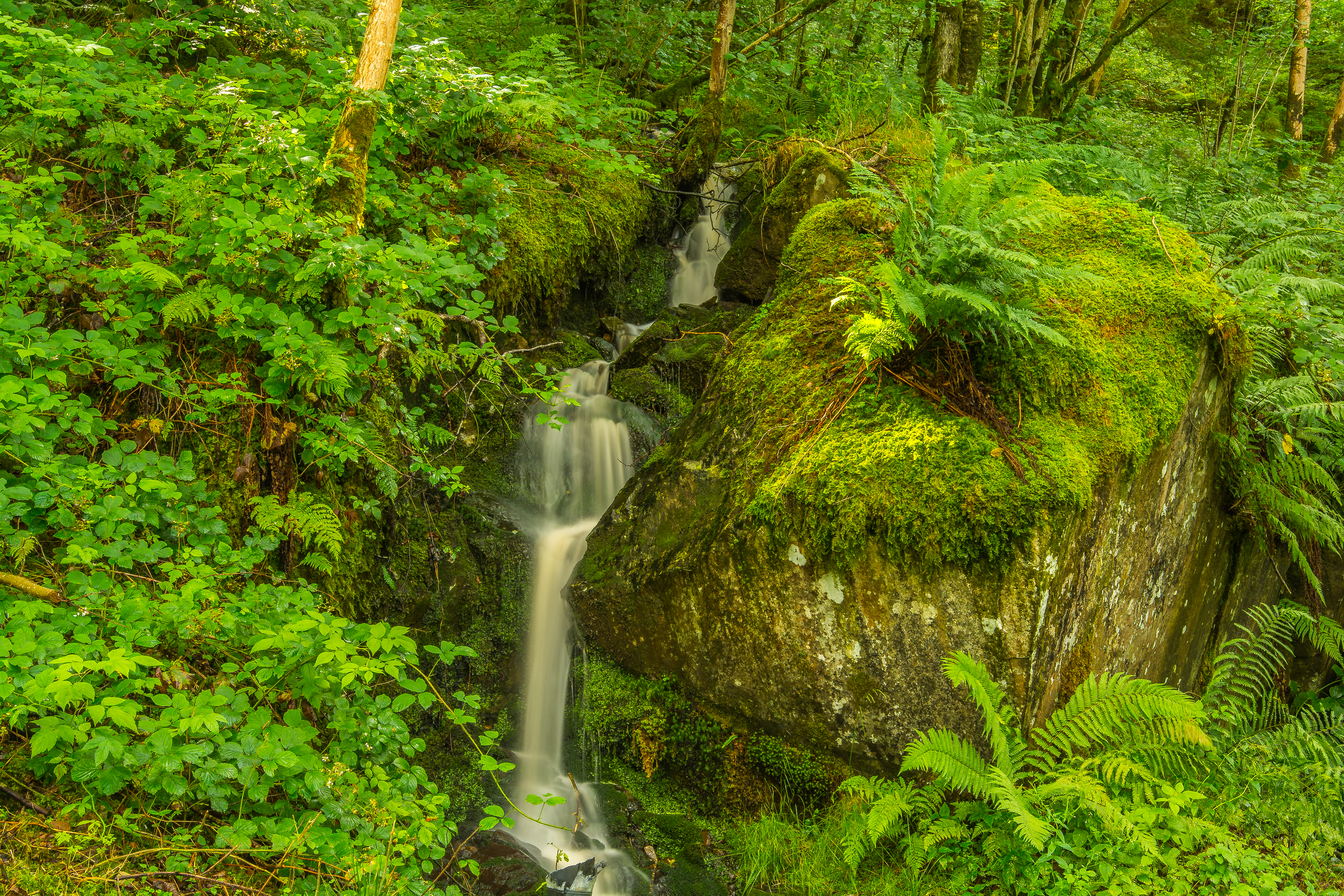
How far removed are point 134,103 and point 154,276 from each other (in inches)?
60.8

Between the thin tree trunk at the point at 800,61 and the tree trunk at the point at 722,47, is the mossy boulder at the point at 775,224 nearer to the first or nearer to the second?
the tree trunk at the point at 722,47

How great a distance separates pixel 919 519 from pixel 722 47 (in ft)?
19.7

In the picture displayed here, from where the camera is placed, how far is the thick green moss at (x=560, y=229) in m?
5.92

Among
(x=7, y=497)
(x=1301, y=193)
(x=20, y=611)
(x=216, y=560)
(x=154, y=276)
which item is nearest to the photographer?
(x=20, y=611)

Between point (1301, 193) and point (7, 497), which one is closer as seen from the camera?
point (7, 497)

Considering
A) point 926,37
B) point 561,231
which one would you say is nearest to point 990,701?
point 561,231

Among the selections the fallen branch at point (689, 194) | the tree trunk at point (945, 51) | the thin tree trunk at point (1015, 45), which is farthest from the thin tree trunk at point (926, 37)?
the fallen branch at point (689, 194)

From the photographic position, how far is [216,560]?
3.19m

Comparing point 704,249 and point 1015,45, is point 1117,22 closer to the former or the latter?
point 1015,45

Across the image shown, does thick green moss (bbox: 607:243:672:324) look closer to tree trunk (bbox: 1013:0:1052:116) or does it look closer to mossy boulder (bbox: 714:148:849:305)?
mossy boulder (bbox: 714:148:849:305)

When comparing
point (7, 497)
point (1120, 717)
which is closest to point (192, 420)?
point (7, 497)

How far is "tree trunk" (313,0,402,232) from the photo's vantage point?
415 cm

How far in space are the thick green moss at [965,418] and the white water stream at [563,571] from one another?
1223 mm

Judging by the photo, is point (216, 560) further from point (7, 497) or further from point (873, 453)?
point (873, 453)
